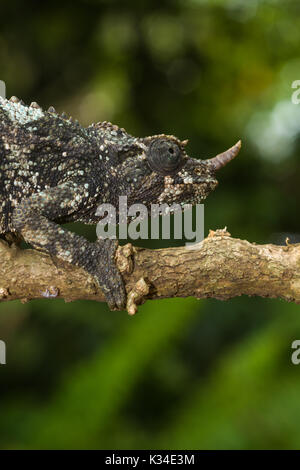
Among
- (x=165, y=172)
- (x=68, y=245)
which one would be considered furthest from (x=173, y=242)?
(x=68, y=245)

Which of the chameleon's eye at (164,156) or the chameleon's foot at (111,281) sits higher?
the chameleon's eye at (164,156)

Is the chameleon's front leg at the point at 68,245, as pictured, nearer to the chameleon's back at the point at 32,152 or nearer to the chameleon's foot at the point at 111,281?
the chameleon's foot at the point at 111,281

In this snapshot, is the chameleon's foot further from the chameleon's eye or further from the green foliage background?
the green foliage background

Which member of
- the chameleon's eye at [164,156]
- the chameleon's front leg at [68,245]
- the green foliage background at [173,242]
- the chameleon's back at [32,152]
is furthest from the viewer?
the green foliage background at [173,242]

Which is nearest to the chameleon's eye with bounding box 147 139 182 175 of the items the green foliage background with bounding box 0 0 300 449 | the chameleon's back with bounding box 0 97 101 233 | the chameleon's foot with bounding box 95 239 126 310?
the chameleon's back with bounding box 0 97 101 233

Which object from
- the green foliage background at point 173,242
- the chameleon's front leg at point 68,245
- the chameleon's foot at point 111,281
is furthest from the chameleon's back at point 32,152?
the green foliage background at point 173,242

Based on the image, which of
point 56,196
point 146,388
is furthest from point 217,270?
point 146,388

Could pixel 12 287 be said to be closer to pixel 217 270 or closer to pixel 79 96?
pixel 217 270
